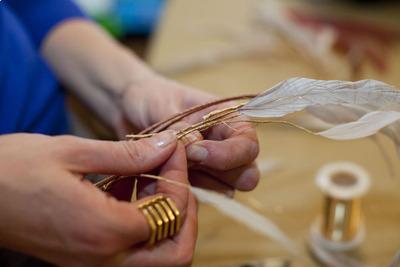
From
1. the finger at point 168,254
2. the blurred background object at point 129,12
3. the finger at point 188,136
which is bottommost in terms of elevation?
the blurred background object at point 129,12

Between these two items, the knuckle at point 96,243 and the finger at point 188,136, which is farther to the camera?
the finger at point 188,136

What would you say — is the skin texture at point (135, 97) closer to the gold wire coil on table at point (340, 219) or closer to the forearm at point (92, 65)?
the forearm at point (92, 65)

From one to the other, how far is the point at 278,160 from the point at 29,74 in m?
0.37

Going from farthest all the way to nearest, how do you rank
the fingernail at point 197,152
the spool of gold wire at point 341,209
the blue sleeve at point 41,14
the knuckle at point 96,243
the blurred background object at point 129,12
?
the blurred background object at point 129,12, the blue sleeve at point 41,14, the spool of gold wire at point 341,209, the fingernail at point 197,152, the knuckle at point 96,243

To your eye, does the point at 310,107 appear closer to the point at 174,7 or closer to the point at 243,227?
the point at 243,227

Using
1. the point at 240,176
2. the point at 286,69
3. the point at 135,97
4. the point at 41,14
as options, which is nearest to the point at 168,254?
the point at 240,176

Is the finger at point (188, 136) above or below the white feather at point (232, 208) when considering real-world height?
above

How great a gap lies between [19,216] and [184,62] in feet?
2.21

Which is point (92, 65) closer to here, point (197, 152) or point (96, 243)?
point (197, 152)

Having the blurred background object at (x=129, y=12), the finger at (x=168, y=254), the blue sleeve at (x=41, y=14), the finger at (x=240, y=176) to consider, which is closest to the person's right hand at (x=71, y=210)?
the finger at (x=168, y=254)

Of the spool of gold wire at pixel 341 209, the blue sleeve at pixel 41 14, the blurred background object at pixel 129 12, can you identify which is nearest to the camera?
the spool of gold wire at pixel 341 209

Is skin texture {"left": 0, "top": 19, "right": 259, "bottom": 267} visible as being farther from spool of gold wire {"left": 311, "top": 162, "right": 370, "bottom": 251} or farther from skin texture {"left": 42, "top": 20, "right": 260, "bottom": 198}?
spool of gold wire {"left": 311, "top": 162, "right": 370, "bottom": 251}

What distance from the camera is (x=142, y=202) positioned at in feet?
1.55

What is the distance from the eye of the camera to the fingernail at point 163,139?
51 cm
